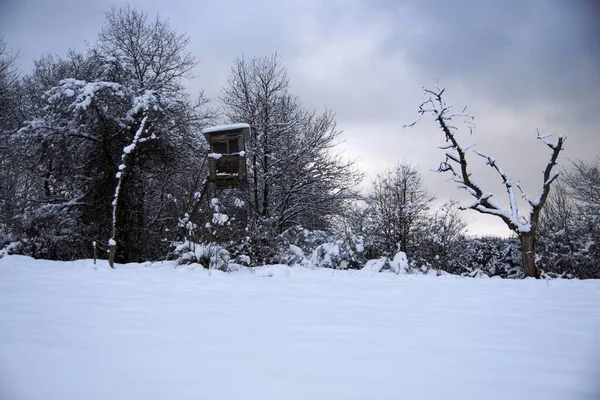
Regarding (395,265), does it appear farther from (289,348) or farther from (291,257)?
(289,348)

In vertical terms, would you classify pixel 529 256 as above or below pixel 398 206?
below

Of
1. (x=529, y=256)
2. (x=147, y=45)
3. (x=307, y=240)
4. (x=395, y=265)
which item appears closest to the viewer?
(x=395, y=265)

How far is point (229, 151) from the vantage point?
11.2 m

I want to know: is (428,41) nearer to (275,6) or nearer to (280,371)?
(275,6)

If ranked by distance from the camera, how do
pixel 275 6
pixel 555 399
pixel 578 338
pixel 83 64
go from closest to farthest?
pixel 555 399, pixel 578 338, pixel 275 6, pixel 83 64

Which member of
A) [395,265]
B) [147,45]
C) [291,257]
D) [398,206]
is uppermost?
[147,45]

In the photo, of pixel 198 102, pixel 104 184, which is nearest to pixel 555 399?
pixel 104 184

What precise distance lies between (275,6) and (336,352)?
670 centimetres

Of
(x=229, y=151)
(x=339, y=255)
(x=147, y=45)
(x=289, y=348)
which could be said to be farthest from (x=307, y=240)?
(x=147, y=45)

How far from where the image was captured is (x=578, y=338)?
6.72 feet

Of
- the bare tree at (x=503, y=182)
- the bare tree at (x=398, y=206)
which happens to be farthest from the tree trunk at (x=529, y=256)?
the bare tree at (x=398, y=206)

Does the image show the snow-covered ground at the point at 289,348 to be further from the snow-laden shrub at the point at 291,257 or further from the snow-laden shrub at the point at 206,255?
the snow-laden shrub at the point at 291,257

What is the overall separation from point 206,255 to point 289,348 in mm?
5206

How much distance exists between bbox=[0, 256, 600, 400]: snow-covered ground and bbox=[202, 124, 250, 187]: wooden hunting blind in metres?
7.61
